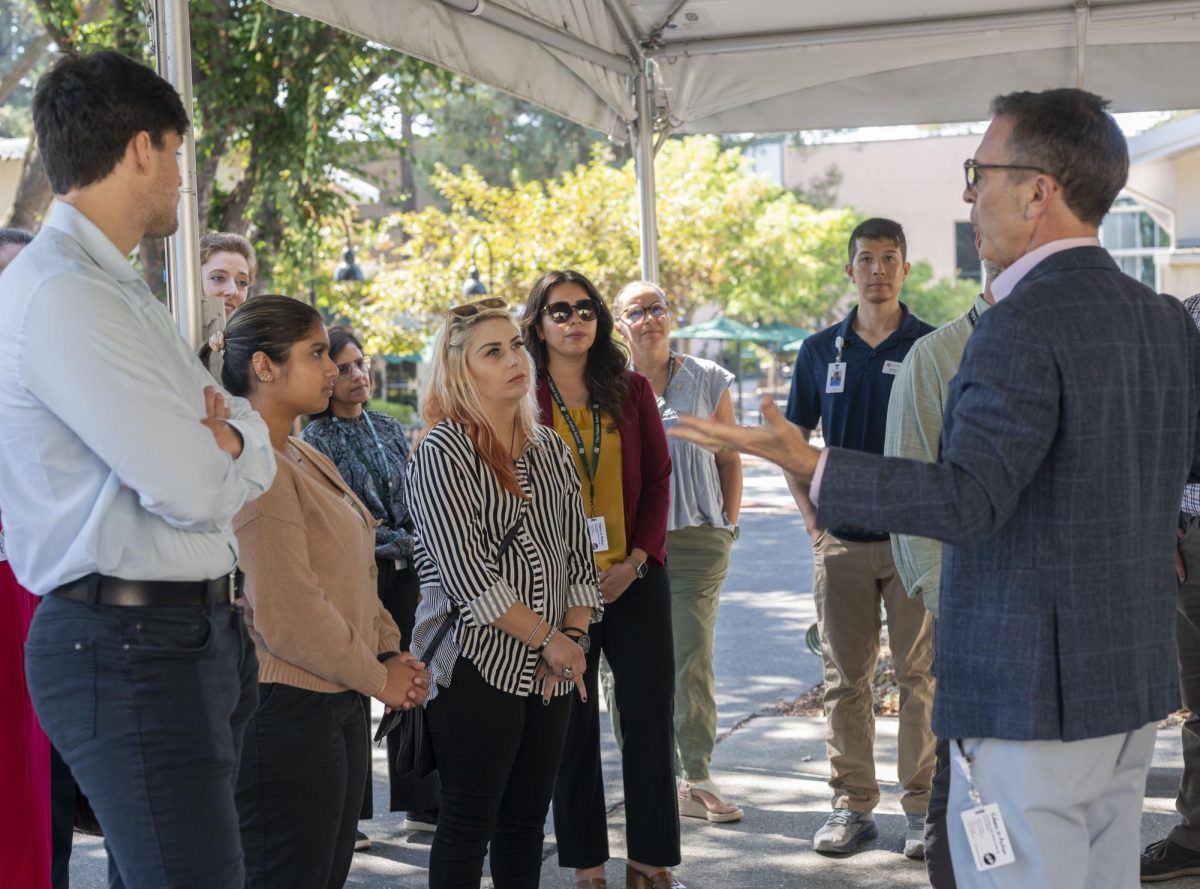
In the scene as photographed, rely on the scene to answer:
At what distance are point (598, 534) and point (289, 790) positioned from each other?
1773 millimetres

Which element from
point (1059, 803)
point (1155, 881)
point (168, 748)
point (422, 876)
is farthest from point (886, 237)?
point (168, 748)

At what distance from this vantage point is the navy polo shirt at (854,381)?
17.5ft

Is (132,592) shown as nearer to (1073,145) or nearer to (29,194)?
(1073,145)

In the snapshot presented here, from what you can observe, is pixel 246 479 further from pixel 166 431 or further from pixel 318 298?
pixel 318 298

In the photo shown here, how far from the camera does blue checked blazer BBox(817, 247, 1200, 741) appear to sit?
2271 millimetres

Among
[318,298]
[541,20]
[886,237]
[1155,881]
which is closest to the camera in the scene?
[1155,881]

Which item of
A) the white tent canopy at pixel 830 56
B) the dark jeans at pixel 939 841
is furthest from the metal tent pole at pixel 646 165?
the dark jeans at pixel 939 841

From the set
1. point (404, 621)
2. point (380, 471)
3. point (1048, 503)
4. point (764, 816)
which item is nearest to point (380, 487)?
point (380, 471)

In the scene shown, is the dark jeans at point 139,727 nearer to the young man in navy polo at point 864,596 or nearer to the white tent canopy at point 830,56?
the young man in navy polo at point 864,596

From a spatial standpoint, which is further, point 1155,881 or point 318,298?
point 318,298

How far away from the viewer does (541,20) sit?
19.2 ft

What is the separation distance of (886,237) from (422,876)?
300 centimetres

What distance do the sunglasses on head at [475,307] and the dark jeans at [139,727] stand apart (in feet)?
5.85

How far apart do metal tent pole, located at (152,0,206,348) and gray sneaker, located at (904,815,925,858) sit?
3063 mm
